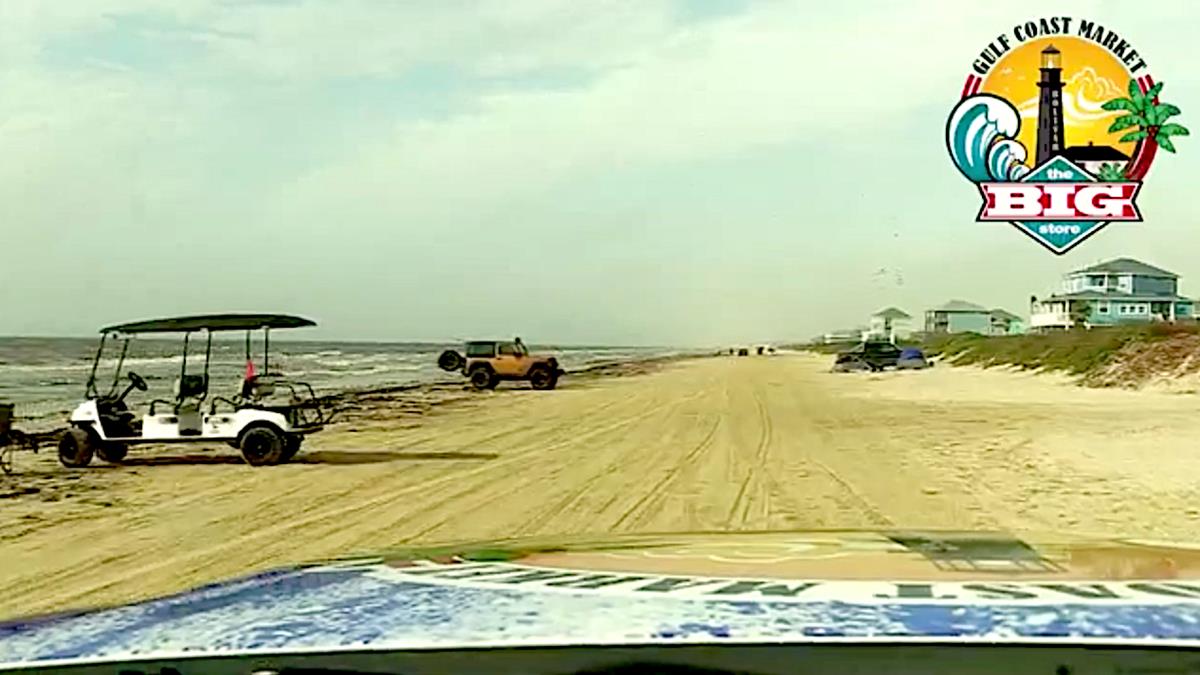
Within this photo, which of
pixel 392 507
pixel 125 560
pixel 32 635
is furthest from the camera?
pixel 392 507

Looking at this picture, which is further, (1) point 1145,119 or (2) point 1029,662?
(1) point 1145,119

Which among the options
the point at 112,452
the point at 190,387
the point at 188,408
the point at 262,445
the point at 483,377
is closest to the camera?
the point at 262,445

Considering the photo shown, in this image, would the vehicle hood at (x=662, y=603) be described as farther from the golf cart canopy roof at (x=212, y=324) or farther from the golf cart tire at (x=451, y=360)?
the golf cart tire at (x=451, y=360)

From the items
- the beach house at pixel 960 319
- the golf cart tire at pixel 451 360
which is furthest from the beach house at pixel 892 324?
the golf cart tire at pixel 451 360

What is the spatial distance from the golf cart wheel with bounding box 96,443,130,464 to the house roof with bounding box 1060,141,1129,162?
572 inches

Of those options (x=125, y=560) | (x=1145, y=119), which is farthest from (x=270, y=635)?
(x=1145, y=119)

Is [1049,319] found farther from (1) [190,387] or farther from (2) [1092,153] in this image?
(1) [190,387]

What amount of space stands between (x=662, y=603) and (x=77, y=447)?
695 inches

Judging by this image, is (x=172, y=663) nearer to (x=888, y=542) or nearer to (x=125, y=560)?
(x=888, y=542)

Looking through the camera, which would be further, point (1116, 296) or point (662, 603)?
point (1116, 296)

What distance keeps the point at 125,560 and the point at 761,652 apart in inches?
388

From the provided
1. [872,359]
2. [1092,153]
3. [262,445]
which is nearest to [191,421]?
[262,445]

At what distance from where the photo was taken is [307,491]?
15.4 meters

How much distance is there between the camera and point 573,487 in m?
15.6
